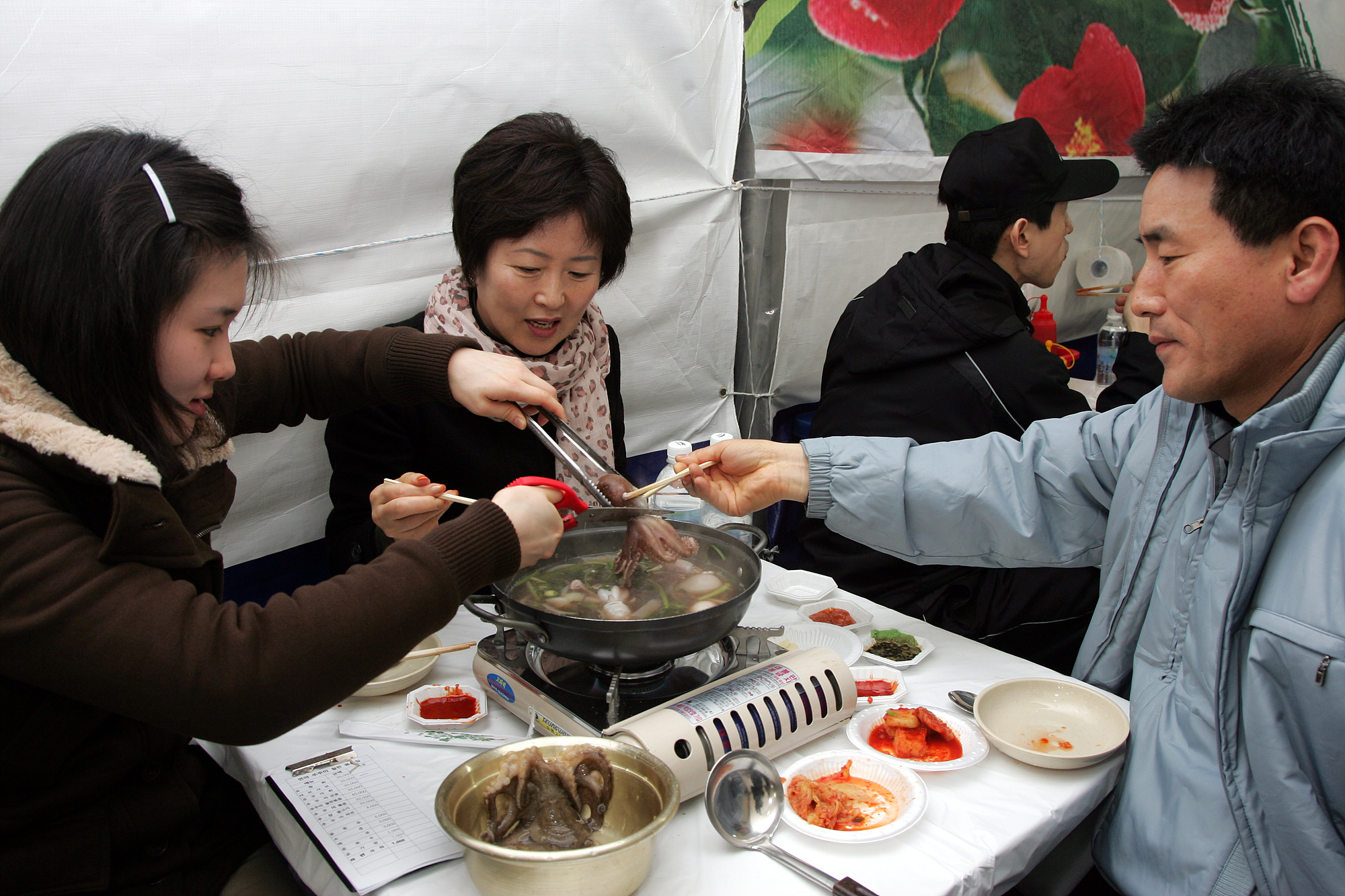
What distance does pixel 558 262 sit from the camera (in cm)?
261

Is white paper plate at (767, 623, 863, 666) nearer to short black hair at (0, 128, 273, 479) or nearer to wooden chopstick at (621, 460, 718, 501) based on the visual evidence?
wooden chopstick at (621, 460, 718, 501)

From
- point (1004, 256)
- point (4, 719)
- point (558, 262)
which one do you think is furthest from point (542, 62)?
point (4, 719)

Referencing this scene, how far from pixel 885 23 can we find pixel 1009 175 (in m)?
1.15

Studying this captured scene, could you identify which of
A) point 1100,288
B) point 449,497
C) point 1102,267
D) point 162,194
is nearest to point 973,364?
point 449,497

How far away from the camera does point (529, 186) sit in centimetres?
254

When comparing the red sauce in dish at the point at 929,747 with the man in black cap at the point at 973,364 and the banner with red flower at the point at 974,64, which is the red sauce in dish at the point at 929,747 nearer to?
the man in black cap at the point at 973,364

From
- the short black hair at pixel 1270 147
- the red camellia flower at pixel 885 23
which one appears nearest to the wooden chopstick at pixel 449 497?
the short black hair at pixel 1270 147

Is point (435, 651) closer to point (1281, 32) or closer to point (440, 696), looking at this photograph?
point (440, 696)

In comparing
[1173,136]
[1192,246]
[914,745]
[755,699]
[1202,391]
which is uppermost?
[1173,136]

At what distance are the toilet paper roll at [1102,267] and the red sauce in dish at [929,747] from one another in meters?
4.83

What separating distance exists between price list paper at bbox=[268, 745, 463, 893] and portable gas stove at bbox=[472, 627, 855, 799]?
0.28m

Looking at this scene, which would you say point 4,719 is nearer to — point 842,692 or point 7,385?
point 7,385

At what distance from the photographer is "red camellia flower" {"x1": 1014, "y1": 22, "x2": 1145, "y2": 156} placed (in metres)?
5.04

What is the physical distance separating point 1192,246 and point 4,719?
86.2 inches
